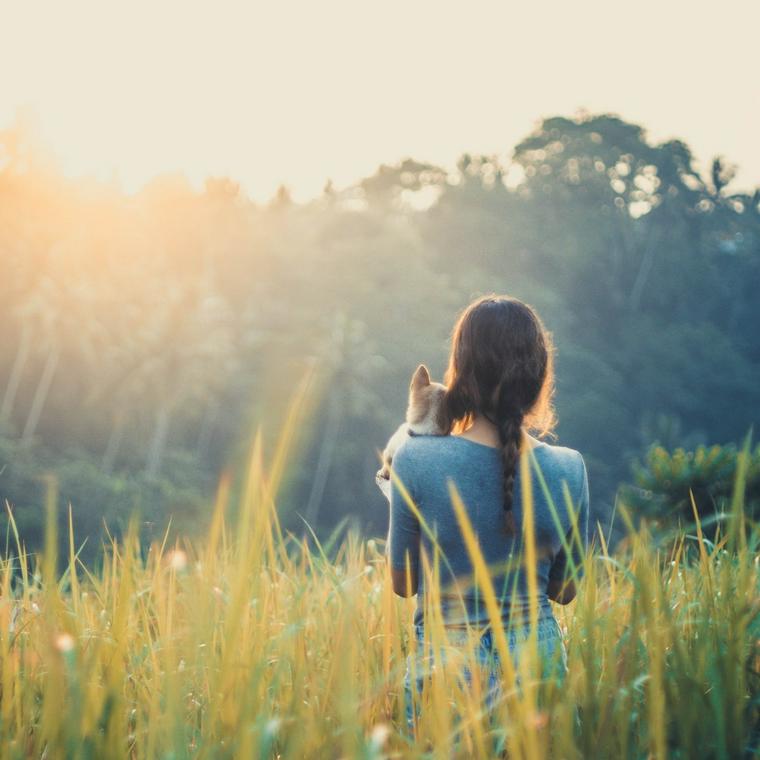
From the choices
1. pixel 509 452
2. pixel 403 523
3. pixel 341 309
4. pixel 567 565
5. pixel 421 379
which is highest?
pixel 421 379

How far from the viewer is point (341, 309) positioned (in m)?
43.9

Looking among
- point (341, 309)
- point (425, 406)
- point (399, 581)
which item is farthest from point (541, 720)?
point (341, 309)

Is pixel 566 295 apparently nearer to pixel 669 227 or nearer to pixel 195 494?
pixel 669 227

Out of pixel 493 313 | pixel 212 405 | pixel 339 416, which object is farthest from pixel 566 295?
pixel 493 313

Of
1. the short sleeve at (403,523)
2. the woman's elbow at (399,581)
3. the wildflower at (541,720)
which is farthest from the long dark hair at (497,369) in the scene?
the wildflower at (541,720)

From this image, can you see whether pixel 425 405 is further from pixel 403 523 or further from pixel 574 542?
pixel 574 542

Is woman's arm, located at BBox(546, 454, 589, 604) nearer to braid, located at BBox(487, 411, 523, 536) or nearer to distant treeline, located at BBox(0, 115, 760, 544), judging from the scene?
braid, located at BBox(487, 411, 523, 536)

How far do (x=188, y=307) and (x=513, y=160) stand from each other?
75.5 ft

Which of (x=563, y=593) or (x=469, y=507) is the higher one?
(x=469, y=507)

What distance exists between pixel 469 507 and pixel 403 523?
5.3 inches

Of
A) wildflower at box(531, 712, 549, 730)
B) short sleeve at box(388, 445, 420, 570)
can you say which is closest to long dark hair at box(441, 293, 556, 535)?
short sleeve at box(388, 445, 420, 570)

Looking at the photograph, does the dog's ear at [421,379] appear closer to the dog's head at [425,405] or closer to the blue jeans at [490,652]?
the dog's head at [425,405]

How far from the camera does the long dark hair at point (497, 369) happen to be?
1.89 metres

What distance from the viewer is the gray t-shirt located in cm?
182
